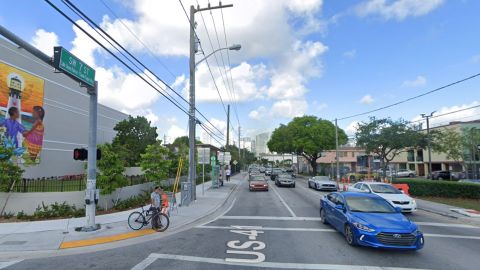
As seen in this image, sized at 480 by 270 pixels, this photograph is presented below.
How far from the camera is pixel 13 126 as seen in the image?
2694 cm

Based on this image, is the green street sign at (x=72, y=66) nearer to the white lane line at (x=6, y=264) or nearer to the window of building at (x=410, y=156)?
the white lane line at (x=6, y=264)

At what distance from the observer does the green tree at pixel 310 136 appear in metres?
55.2

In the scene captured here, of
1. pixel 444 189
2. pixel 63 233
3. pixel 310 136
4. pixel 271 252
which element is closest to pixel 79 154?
pixel 63 233

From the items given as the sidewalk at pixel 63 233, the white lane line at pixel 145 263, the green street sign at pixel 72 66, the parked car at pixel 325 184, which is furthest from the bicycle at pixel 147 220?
the parked car at pixel 325 184

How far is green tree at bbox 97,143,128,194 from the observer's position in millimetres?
15269

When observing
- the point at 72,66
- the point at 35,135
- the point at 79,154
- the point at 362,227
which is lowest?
the point at 362,227

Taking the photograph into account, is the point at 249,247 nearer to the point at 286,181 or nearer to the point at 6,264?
the point at 6,264

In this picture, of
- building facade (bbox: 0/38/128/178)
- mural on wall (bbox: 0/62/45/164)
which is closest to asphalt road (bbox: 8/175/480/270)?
building facade (bbox: 0/38/128/178)

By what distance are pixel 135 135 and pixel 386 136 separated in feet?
98.7

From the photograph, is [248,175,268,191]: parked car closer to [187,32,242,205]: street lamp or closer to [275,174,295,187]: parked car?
[275,174,295,187]: parked car

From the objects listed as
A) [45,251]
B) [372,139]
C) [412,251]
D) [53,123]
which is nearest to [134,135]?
[53,123]

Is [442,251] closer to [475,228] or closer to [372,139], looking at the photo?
[475,228]

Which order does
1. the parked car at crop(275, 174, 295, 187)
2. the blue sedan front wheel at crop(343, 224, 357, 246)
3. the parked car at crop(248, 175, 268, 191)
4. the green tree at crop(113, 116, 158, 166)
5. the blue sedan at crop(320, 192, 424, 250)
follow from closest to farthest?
the blue sedan at crop(320, 192, 424, 250)
the blue sedan front wheel at crop(343, 224, 357, 246)
the parked car at crop(248, 175, 268, 191)
the parked car at crop(275, 174, 295, 187)
the green tree at crop(113, 116, 158, 166)

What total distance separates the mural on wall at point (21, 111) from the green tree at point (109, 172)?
1375 cm
